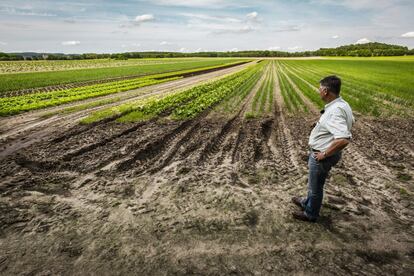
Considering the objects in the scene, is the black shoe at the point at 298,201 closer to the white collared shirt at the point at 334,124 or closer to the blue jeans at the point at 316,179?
the blue jeans at the point at 316,179

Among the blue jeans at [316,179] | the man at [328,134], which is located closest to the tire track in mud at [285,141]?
the blue jeans at [316,179]

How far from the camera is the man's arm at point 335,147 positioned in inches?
142

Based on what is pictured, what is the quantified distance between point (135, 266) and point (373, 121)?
12079mm

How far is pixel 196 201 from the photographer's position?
550cm

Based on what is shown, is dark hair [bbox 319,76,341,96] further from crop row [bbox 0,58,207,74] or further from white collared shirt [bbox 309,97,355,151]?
crop row [bbox 0,58,207,74]

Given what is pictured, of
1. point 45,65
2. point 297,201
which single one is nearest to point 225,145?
point 297,201

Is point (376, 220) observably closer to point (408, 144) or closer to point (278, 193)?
point (278, 193)

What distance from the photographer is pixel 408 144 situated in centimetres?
907

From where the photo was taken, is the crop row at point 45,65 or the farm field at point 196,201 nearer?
the farm field at point 196,201

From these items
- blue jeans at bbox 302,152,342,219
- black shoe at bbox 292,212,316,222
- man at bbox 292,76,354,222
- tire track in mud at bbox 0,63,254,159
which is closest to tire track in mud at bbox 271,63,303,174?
black shoe at bbox 292,212,316,222

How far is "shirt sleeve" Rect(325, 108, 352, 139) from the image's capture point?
360 cm

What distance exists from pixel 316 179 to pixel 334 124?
1.00 metres

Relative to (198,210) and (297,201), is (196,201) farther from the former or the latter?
(297,201)

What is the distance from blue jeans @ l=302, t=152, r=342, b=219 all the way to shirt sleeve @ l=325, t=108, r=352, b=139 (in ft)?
1.45
